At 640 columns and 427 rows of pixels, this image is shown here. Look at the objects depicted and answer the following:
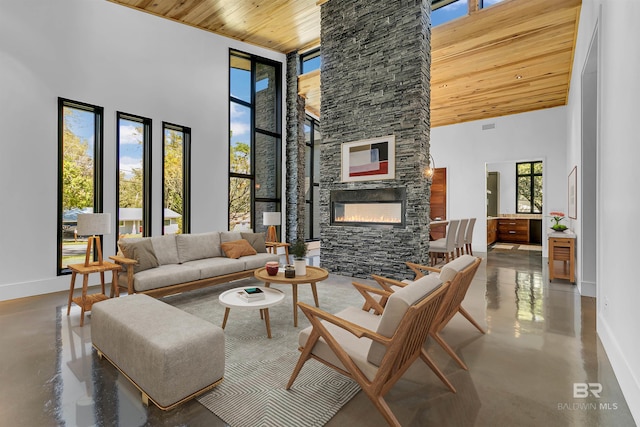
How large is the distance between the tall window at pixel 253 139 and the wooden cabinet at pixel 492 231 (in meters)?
5.73

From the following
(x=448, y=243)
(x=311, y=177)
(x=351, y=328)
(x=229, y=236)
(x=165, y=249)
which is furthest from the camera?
(x=311, y=177)

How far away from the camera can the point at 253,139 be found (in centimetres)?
708

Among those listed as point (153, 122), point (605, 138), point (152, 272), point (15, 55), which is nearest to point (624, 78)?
point (605, 138)

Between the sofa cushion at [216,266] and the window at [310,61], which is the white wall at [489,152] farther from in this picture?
the sofa cushion at [216,266]

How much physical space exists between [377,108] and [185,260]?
3705 millimetres

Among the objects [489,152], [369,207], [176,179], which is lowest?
[369,207]

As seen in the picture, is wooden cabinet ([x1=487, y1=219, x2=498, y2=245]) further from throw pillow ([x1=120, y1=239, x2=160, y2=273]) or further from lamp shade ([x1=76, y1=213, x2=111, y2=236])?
lamp shade ([x1=76, y1=213, x2=111, y2=236])

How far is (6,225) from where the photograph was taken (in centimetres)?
388

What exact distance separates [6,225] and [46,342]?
7.22 feet

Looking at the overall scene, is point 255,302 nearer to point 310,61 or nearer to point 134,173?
point 134,173

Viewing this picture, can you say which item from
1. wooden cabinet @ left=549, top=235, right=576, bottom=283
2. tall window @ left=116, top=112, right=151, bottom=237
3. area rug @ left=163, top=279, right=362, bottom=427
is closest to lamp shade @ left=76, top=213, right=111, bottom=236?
tall window @ left=116, top=112, right=151, bottom=237

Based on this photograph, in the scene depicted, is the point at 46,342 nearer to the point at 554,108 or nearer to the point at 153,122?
the point at 153,122

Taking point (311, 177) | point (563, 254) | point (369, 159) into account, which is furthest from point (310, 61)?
point (563, 254)

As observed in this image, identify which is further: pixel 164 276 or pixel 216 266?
pixel 216 266
